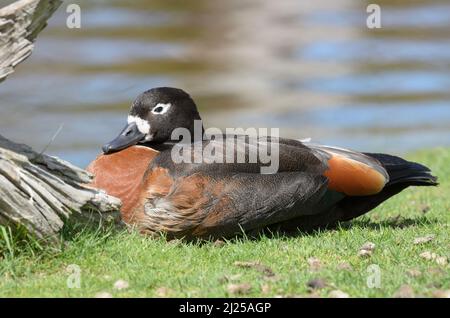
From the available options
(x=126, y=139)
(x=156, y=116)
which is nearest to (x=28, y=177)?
(x=126, y=139)

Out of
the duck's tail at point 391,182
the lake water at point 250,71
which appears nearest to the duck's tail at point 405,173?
the duck's tail at point 391,182

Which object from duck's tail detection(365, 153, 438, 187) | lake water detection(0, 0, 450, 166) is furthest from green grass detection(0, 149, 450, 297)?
lake water detection(0, 0, 450, 166)

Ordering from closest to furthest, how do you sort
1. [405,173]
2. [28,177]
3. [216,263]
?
[28,177] < [216,263] < [405,173]

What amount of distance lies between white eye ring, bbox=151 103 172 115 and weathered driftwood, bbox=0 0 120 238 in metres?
1.32

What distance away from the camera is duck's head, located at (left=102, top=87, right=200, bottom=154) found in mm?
7418

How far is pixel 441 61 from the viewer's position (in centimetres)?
1917

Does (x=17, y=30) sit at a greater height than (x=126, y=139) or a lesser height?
greater

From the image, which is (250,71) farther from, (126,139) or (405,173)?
(126,139)

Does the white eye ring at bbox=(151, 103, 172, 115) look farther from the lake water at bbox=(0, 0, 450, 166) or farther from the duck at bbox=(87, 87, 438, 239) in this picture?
the lake water at bbox=(0, 0, 450, 166)

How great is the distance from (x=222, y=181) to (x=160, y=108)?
0.99m

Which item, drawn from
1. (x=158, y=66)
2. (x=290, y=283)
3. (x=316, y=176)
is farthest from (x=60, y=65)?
(x=290, y=283)

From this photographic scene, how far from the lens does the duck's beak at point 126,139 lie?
7160 mm

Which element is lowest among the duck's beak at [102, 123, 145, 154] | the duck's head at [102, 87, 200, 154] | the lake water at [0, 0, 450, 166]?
the lake water at [0, 0, 450, 166]

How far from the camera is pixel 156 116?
7.43 m
